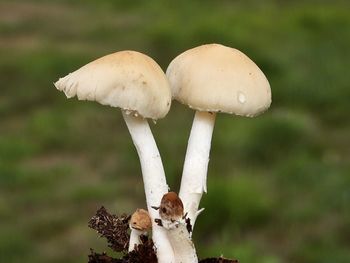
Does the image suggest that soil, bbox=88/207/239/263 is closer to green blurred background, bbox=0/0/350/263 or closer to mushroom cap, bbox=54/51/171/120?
mushroom cap, bbox=54/51/171/120

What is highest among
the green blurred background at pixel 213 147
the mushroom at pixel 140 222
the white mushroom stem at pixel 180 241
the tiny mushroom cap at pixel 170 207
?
the green blurred background at pixel 213 147

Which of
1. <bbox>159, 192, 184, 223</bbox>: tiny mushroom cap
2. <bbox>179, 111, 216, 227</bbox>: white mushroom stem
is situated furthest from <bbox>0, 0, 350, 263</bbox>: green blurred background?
<bbox>159, 192, 184, 223</bbox>: tiny mushroom cap

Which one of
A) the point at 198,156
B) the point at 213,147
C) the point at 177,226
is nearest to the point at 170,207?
the point at 177,226

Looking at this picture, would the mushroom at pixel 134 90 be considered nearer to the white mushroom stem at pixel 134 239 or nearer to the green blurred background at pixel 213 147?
the white mushroom stem at pixel 134 239

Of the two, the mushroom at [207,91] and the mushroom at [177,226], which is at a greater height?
the mushroom at [207,91]

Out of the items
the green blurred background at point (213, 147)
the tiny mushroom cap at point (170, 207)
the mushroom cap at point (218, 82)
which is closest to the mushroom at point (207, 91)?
the mushroom cap at point (218, 82)

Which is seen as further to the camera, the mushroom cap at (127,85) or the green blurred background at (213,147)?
the green blurred background at (213,147)
